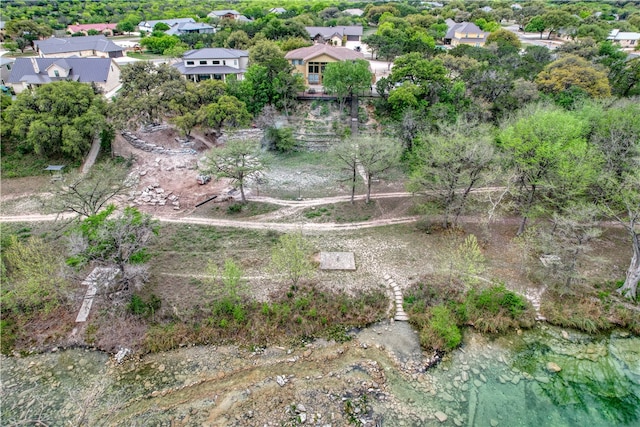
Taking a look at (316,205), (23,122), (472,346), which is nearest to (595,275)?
(472,346)

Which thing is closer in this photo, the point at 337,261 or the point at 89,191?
the point at 337,261

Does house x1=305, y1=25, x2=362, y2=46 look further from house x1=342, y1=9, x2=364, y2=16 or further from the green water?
the green water

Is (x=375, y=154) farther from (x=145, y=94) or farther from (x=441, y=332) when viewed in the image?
(x=145, y=94)

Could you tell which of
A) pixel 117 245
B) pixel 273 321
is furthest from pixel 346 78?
pixel 117 245

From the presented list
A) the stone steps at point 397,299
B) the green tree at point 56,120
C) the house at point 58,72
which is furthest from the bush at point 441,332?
the house at point 58,72

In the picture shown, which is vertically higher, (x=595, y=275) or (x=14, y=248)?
(x=14, y=248)

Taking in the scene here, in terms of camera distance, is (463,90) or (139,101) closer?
(139,101)

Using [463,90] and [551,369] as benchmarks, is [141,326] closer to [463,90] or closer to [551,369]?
[551,369]
